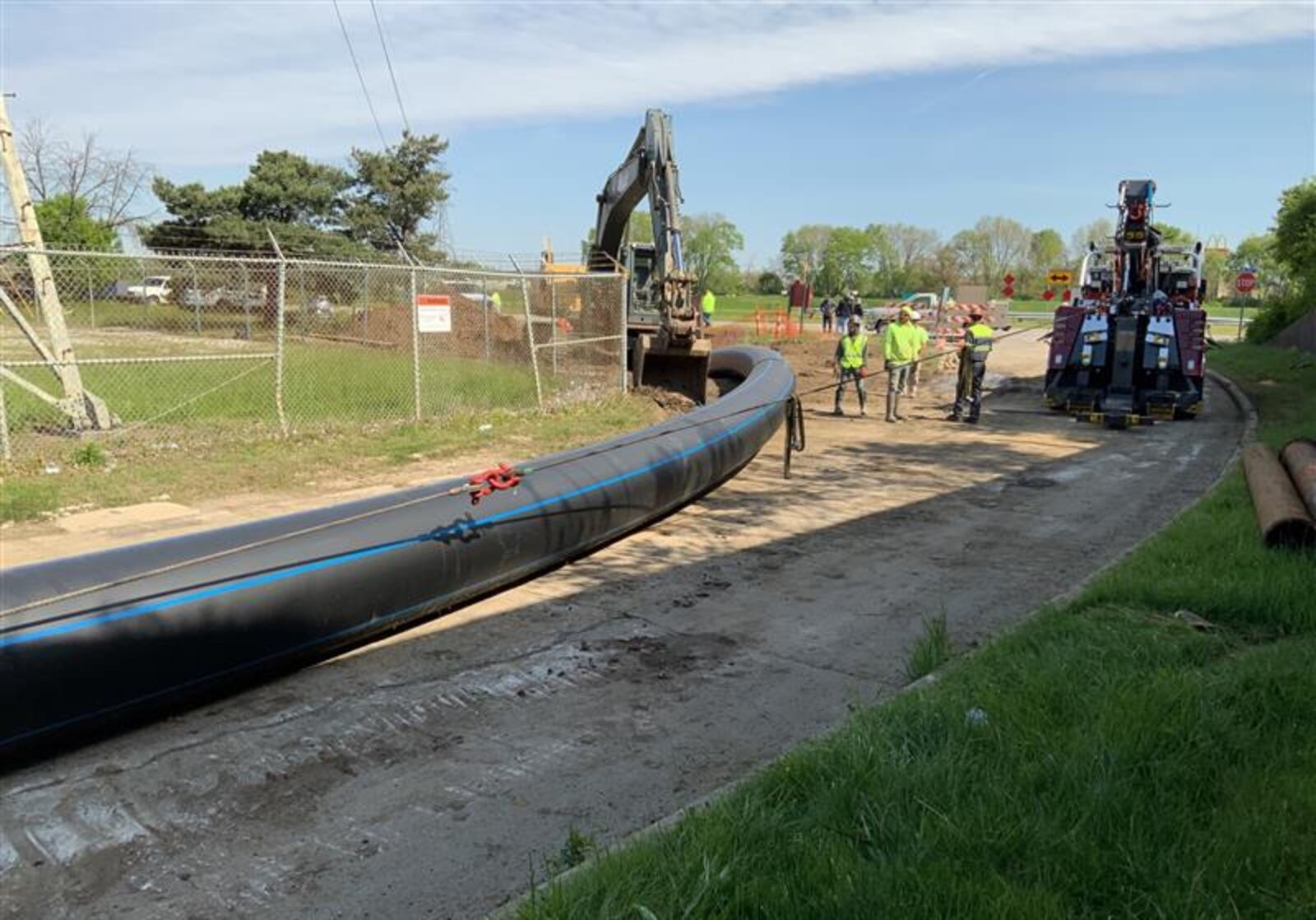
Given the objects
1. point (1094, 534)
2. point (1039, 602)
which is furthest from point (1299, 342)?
point (1039, 602)

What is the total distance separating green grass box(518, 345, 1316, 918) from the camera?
2615 millimetres

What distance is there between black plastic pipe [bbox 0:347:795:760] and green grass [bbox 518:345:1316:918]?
2506 millimetres

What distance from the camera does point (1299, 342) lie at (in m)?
27.3

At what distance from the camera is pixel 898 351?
15.5 meters

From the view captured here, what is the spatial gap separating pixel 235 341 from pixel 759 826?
19.2 metres

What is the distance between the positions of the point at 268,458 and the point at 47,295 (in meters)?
3.40

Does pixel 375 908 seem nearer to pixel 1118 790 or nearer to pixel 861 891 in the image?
pixel 861 891

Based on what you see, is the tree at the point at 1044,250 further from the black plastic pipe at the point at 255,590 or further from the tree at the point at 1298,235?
the black plastic pipe at the point at 255,590

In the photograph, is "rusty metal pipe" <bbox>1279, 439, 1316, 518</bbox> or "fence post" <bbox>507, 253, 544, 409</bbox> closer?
"rusty metal pipe" <bbox>1279, 439, 1316, 518</bbox>

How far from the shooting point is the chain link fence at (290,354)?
11312 mm

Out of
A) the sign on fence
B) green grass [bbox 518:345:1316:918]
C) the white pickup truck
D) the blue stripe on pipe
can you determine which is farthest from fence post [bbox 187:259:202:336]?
green grass [bbox 518:345:1316:918]

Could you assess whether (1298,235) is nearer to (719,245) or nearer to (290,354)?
(290,354)

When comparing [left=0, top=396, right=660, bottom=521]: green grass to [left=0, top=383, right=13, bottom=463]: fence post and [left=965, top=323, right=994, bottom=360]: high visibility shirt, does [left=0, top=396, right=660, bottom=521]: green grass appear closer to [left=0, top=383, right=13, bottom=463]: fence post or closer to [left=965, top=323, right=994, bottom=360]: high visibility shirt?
[left=0, top=383, right=13, bottom=463]: fence post

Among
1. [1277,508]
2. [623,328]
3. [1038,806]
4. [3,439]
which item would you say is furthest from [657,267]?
[1038,806]
